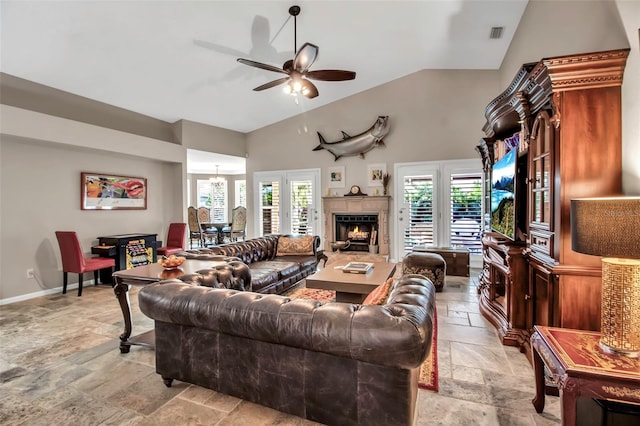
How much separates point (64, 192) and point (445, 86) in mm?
6997

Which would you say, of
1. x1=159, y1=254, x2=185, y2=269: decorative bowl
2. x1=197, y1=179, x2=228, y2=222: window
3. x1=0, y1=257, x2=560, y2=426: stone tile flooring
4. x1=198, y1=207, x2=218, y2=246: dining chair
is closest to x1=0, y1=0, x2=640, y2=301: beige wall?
x1=0, y1=257, x2=560, y2=426: stone tile flooring

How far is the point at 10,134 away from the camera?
153 inches

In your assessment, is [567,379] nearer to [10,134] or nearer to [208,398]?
[208,398]

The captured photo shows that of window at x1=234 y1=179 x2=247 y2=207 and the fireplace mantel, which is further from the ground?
window at x1=234 y1=179 x2=247 y2=207

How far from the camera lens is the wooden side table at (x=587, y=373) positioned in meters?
1.28

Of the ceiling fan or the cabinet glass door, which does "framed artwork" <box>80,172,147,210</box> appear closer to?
the ceiling fan

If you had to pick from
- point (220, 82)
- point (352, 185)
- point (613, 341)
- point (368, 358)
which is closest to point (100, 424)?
A: point (368, 358)

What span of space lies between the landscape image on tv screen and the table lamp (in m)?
1.50

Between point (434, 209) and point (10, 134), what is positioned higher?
point (10, 134)

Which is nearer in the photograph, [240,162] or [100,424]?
[100,424]

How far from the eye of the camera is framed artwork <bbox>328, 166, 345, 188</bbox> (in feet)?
22.5

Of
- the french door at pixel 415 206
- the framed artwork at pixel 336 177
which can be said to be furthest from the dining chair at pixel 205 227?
the french door at pixel 415 206

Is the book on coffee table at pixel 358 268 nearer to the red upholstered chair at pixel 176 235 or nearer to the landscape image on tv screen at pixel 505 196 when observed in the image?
the landscape image on tv screen at pixel 505 196

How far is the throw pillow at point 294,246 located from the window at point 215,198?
721cm
